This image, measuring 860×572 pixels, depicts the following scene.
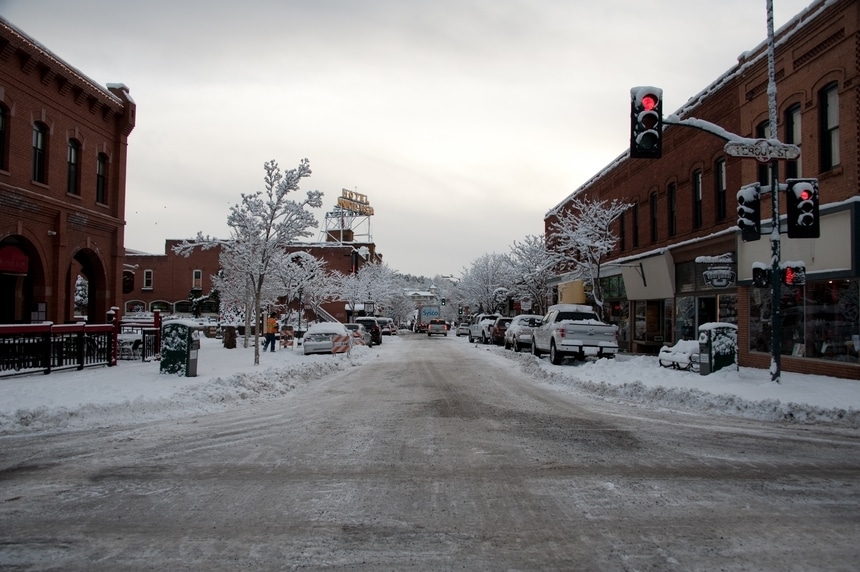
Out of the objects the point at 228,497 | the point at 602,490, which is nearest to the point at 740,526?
the point at 602,490

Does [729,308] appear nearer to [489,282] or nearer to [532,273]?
[532,273]

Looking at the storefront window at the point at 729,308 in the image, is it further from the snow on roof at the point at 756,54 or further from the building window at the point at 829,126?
the snow on roof at the point at 756,54

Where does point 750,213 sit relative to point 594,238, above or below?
below

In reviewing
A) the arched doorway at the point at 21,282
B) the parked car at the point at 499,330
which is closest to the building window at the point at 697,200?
the parked car at the point at 499,330

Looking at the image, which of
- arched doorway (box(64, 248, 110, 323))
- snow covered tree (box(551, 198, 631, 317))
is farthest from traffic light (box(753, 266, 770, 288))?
arched doorway (box(64, 248, 110, 323))

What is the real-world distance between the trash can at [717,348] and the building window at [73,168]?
2079 cm

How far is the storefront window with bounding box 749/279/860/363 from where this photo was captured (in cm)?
1471

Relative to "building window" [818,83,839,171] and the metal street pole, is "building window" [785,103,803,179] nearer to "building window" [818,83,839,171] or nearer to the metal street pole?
"building window" [818,83,839,171]

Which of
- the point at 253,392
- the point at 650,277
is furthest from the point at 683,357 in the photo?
the point at 253,392

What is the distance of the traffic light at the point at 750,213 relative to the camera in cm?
1315

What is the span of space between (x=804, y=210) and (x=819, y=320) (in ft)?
14.5

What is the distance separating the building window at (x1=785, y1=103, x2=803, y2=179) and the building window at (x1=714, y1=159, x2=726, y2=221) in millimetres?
4273

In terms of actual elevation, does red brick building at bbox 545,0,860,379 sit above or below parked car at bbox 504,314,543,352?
above

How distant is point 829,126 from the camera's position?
625 inches
